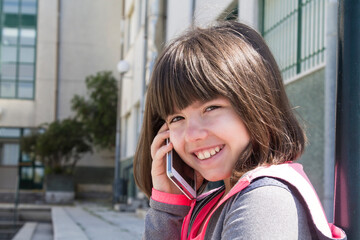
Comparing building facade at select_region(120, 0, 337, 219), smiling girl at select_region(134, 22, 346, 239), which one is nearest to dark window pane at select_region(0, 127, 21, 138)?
building facade at select_region(120, 0, 337, 219)

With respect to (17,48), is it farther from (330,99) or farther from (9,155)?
(330,99)

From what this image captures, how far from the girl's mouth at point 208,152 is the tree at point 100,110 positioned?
19.3 meters

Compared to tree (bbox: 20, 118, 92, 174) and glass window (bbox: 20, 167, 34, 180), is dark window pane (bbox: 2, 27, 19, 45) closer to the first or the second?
tree (bbox: 20, 118, 92, 174)

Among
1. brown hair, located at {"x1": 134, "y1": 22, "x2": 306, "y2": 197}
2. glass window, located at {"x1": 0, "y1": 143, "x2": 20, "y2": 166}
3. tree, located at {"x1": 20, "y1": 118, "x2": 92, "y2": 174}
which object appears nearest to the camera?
brown hair, located at {"x1": 134, "y1": 22, "x2": 306, "y2": 197}

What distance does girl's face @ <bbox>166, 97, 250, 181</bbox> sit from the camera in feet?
4.31

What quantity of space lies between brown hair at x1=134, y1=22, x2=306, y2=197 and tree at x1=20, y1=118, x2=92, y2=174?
1911 centimetres

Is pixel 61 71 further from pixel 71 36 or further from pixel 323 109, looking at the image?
pixel 323 109

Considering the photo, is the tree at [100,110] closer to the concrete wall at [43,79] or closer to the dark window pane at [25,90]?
the concrete wall at [43,79]

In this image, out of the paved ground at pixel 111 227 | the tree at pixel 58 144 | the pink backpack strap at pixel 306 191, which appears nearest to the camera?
the pink backpack strap at pixel 306 191

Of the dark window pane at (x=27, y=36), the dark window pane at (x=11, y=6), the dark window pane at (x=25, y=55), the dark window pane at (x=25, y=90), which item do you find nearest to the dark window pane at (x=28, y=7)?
the dark window pane at (x=11, y=6)

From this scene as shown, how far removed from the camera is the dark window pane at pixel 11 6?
79.7ft

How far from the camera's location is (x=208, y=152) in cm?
136

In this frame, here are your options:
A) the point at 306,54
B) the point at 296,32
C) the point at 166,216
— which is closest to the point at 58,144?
the point at 296,32

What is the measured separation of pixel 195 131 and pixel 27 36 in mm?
24427
